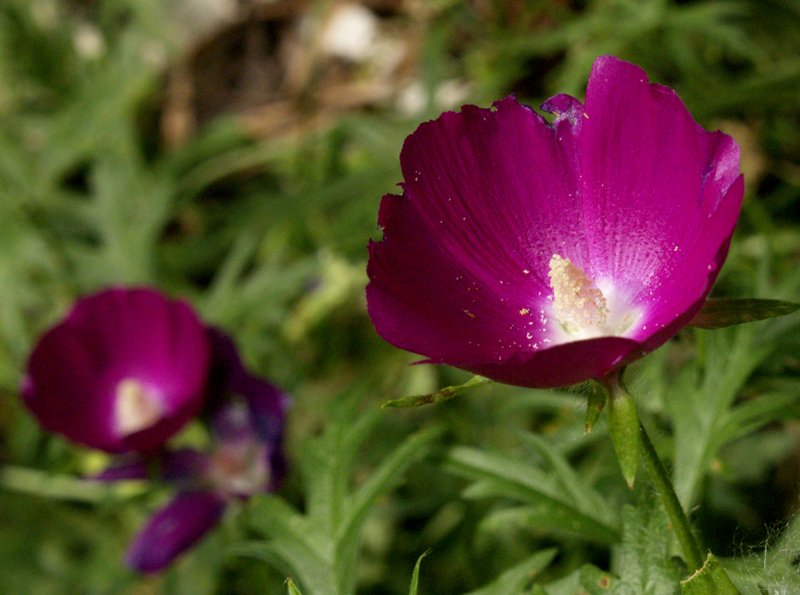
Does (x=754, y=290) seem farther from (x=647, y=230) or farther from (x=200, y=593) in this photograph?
(x=200, y=593)

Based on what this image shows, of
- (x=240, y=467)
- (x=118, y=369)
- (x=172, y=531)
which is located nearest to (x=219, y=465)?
(x=240, y=467)

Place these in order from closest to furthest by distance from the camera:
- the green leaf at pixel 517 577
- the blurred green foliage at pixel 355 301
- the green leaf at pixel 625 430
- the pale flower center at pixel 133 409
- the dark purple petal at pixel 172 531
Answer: the green leaf at pixel 625 430
the green leaf at pixel 517 577
the blurred green foliage at pixel 355 301
the dark purple petal at pixel 172 531
the pale flower center at pixel 133 409

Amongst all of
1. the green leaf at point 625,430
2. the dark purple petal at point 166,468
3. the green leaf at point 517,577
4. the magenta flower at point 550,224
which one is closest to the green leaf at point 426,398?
the magenta flower at point 550,224

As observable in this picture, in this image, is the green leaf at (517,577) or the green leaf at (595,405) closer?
the green leaf at (595,405)

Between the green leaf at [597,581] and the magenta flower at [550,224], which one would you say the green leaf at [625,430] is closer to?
the magenta flower at [550,224]

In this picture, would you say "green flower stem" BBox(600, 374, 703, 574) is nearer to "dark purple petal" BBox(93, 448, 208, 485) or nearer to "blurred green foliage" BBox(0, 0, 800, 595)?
"blurred green foliage" BBox(0, 0, 800, 595)

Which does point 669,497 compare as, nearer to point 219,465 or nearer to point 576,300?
point 576,300
